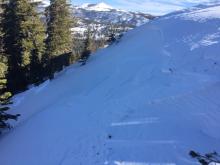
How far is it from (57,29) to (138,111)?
2499 centimetres

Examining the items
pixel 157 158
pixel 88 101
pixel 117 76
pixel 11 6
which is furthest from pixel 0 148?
pixel 11 6

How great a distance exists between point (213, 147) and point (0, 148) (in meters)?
10.3

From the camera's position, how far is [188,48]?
20500 millimetres

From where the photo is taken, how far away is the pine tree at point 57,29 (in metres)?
38.5

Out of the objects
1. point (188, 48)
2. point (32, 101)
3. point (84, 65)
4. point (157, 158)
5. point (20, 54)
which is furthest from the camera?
point (20, 54)

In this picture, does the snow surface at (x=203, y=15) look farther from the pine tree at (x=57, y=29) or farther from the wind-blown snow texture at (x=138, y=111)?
the pine tree at (x=57, y=29)

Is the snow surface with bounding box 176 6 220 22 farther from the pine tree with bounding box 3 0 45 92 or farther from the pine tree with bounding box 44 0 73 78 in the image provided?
the pine tree with bounding box 44 0 73 78

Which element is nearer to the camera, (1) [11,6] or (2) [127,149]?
(2) [127,149]

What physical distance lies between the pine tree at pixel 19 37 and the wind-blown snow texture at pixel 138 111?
9.53 meters

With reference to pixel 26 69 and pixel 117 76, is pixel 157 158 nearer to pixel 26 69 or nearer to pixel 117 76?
pixel 117 76

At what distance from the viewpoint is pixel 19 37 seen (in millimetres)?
33531

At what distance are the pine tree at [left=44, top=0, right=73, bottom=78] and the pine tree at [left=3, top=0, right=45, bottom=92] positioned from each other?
373 cm

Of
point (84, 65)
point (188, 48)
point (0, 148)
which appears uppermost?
point (188, 48)

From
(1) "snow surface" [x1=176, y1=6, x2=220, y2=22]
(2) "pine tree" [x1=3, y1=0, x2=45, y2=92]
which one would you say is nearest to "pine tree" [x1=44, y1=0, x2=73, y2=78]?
(2) "pine tree" [x1=3, y1=0, x2=45, y2=92]
